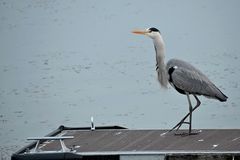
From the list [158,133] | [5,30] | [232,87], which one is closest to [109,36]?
[5,30]

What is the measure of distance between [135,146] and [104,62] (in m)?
9.19

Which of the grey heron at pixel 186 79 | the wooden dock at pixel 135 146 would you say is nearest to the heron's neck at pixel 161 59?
the grey heron at pixel 186 79

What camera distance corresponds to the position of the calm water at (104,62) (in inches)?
576

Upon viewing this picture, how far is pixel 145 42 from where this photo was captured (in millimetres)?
21141

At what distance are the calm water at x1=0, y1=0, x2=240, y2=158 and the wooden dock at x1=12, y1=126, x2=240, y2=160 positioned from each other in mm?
2574

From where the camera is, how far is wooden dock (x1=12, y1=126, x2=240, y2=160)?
8992mm

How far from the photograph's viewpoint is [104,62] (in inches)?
739

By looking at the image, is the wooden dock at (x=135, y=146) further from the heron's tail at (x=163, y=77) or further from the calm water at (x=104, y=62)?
the calm water at (x=104, y=62)

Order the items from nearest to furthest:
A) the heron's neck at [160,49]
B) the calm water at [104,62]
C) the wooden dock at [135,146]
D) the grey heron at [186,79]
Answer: the wooden dock at [135,146], the grey heron at [186,79], the heron's neck at [160,49], the calm water at [104,62]

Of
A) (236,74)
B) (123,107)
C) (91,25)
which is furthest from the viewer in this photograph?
(91,25)

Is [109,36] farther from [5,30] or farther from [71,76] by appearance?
[71,76]

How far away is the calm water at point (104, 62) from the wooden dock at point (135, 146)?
101 inches

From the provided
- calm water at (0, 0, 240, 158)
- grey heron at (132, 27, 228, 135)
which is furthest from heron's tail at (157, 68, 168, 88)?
calm water at (0, 0, 240, 158)

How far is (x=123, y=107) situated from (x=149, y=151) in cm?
577
